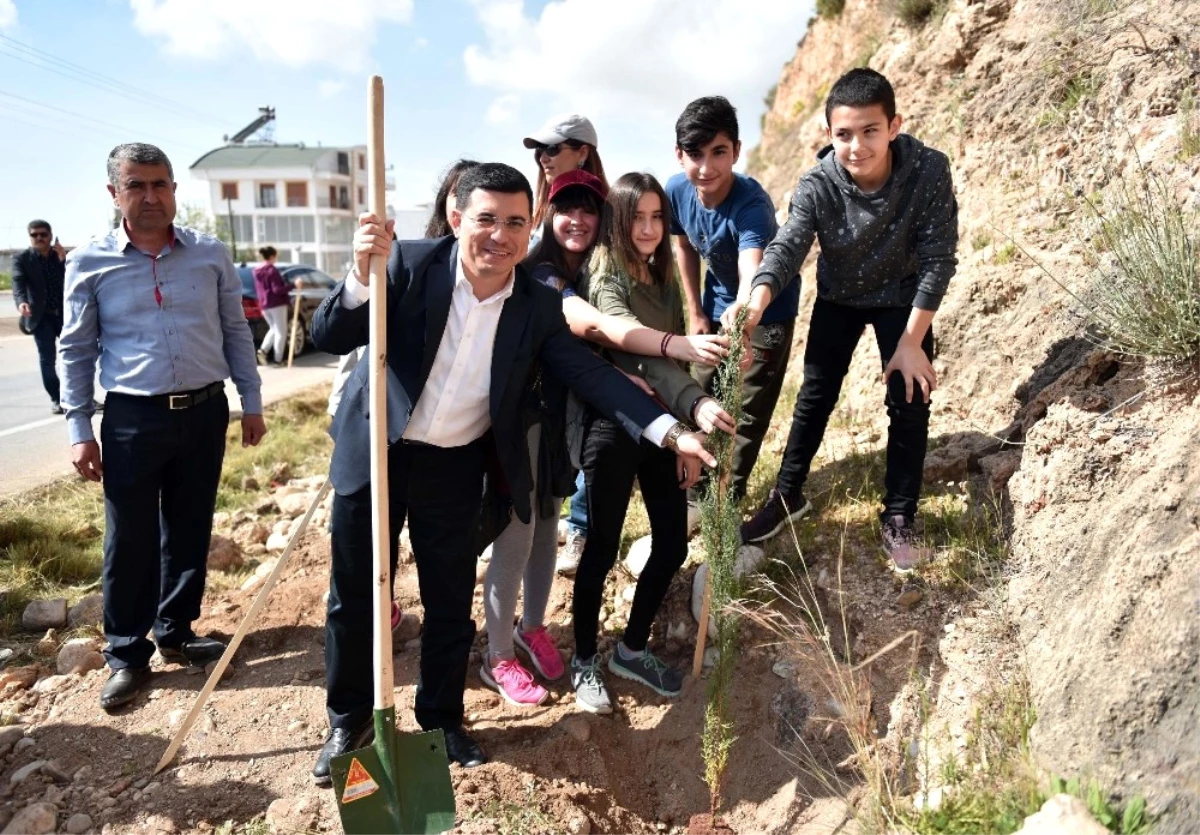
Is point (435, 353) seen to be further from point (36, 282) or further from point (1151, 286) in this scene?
point (36, 282)

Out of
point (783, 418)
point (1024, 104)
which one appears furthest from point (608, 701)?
point (1024, 104)

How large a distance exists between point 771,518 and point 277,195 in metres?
59.4

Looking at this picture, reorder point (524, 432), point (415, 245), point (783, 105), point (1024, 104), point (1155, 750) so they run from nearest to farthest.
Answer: point (1155, 750) < point (415, 245) < point (524, 432) < point (1024, 104) < point (783, 105)

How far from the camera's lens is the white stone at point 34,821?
2664 mm

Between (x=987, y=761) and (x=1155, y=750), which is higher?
(x=1155, y=750)

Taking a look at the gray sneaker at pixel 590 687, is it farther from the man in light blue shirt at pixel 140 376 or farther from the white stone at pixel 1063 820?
the man in light blue shirt at pixel 140 376

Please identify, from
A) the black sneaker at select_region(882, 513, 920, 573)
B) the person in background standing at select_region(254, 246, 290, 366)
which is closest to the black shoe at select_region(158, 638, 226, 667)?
the black sneaker at select_region(882, 513, 920, 573)

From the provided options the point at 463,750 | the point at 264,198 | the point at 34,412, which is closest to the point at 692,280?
the point at 463,750

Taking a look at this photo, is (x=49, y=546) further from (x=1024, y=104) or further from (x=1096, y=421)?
(x=1024, y=104)

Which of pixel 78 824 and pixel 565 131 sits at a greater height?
pixel 565 131

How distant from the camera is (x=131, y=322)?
3371mm

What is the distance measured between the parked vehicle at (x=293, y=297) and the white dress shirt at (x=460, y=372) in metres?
9.00

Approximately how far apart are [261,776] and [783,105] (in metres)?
18.1

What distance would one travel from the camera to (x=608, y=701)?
3.30 meters
